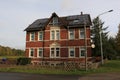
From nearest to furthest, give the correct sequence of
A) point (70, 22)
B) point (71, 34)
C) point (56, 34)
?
point (71, 34), point (70, 22), point (56, 34)

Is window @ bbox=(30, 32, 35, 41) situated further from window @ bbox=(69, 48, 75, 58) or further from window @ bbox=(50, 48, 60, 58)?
window @ bbox=(69, 48, 75, 58)

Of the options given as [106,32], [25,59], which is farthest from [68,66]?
[106,32]


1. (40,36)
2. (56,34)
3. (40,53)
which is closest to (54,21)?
(56,34)

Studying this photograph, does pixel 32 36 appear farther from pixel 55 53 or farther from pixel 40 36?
pixel 55 53

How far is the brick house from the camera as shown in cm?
3916

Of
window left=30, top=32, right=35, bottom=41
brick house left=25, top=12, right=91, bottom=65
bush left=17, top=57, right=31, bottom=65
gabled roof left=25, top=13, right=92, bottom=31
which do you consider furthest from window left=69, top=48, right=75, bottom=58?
window left=30, top=32, right=35, bottom=41

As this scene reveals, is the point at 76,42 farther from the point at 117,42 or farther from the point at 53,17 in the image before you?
the point at 117,42

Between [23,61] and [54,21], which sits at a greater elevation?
[54,21]

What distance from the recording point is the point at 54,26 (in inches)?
1636

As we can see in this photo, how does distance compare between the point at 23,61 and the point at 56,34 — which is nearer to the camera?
the point at 23,61

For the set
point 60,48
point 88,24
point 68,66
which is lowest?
point 68,66

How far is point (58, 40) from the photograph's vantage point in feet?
135

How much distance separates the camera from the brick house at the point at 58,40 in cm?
3916

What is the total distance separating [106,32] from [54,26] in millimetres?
34280
